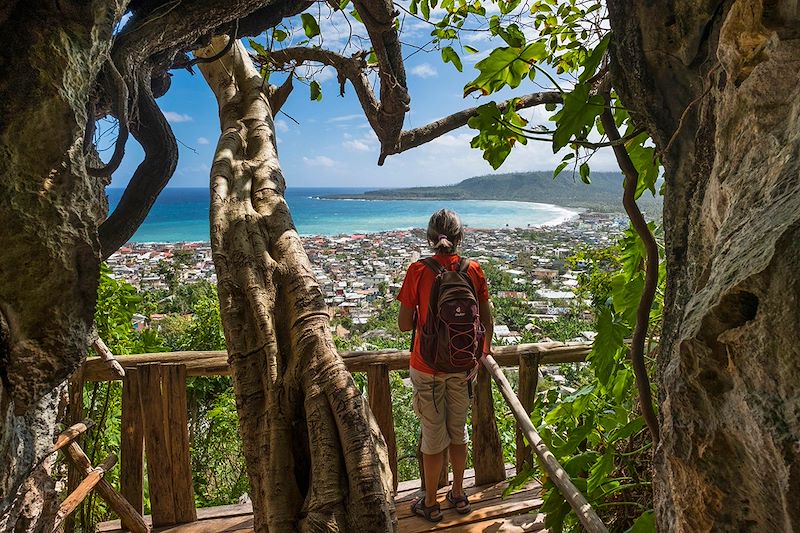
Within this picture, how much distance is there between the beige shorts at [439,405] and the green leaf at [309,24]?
1755mm

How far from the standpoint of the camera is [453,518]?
281 centimetres

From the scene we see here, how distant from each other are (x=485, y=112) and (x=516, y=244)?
811 cm

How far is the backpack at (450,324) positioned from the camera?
2537 millimetres

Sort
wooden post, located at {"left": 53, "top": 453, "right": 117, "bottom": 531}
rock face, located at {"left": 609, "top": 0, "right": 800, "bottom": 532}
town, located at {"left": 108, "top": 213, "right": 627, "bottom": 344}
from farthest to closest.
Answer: town, located at {"left": 108, "top": 213, "right": 627, "bottom": 344}
wooden post, located at {"left": 53, "top": 453, "right": 117, "bottom": 531}
rock face, located at {"left": 609, "top": 0, "right": 800, "bottom": 532}

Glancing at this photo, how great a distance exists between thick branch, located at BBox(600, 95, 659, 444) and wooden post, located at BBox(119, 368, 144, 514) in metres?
2.52

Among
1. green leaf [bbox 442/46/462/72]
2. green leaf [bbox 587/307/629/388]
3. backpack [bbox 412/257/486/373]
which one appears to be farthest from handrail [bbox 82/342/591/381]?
green leaf [bbox 442/46/462/72]

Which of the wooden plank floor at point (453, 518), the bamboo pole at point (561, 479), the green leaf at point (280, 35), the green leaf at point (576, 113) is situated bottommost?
the wooden plank floor at point (453, 518)

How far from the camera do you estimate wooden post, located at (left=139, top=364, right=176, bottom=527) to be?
2.80 meters

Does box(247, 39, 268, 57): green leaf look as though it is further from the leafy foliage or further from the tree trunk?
the leafy foliage

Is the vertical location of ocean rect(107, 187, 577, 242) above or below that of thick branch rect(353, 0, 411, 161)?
below

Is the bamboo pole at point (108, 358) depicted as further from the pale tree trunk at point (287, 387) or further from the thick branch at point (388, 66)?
the thick branch at point (388, 66)

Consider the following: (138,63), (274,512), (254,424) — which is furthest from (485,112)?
(274,512)

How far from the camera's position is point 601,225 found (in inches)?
342

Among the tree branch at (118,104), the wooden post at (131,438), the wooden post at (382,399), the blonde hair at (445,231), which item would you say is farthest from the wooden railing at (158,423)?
the tree branch at (118,104)
